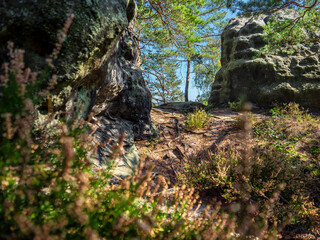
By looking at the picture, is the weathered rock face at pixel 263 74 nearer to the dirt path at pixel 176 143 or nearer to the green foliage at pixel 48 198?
the dirt path at pixel 176 143

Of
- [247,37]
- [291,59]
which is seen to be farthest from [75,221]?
[247,37]

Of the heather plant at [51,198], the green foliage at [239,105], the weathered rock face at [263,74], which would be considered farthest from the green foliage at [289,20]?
the heather plant at [51,198]

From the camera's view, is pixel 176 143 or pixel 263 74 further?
pixel 263 74

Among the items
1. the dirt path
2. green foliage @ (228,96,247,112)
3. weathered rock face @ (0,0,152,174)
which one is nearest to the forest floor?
the dirt path

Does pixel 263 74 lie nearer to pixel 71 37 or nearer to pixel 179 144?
pixel 179 144

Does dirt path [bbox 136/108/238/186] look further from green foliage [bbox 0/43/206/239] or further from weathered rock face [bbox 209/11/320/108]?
weathered rock face [bbox 209/11/320/108]

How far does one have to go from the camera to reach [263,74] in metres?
8.55

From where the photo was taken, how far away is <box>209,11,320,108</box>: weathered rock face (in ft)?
25.4

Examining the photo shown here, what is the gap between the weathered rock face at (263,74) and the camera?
7734 millimetres

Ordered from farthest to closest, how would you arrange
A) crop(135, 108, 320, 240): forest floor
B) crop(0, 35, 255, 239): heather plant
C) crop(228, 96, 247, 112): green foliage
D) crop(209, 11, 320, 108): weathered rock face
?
crop(228, 96, 247, 112): green foliage < crop(209, 11, 320, 108): weathered rock face < crop(135, 108, 320, 240): forest floor < crop(0, 35, 255, 239): heather plant

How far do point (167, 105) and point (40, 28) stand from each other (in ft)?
27.4

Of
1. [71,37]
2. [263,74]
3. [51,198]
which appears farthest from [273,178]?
[263,74]

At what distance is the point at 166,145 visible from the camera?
520cm

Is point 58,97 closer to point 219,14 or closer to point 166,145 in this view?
point 166,145
